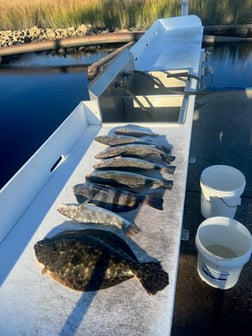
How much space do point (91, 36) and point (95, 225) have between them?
14066 mm

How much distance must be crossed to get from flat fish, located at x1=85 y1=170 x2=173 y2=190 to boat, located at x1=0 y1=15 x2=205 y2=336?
0.34 feet

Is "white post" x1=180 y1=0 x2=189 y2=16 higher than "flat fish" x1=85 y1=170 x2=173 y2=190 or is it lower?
higher

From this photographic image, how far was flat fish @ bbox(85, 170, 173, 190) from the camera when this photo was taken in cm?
233

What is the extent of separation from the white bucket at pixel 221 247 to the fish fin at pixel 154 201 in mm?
499

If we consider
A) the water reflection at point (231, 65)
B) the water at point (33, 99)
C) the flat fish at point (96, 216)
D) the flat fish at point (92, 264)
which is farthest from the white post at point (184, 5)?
the flat fish at point (92, 264)

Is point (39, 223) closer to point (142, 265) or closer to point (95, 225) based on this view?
point (95, 225)

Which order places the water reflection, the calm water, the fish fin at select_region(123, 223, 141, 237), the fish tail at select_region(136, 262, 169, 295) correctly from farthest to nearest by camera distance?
the water reflection → the calm water → the fish fin at select_region(123, 223, 141, 237) → the fish tail at select_region(136, 262, 169, 295)

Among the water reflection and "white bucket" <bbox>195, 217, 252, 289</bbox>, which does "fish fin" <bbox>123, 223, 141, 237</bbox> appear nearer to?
"white bucket" <bbox>195, 217, 252, 289</bbox>

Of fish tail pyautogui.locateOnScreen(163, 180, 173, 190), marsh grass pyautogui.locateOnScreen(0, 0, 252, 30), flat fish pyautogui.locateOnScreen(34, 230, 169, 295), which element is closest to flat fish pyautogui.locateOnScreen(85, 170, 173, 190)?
fish tail pyautogui.locateOnScreen(163, 180, 173, 190)

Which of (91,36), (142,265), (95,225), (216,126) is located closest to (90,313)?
(142,265)

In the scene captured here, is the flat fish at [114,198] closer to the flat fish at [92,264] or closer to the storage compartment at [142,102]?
the flat fish at [92,264]

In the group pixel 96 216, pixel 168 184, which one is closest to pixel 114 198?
pixel 96 216

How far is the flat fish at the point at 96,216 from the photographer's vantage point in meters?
1.93

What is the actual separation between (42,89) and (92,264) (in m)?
9.10
